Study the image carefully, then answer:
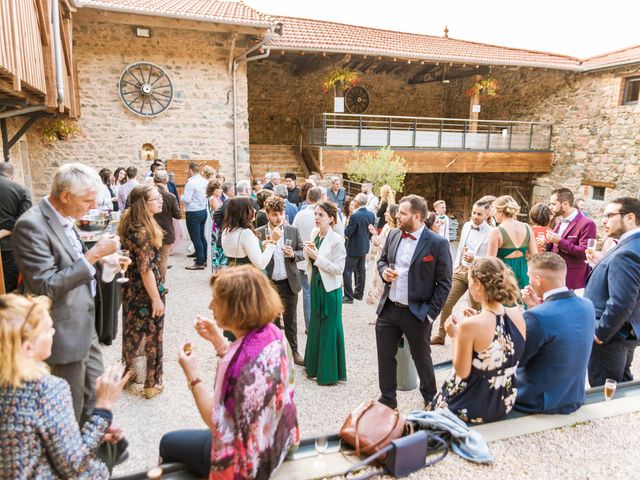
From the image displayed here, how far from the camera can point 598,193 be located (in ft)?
45.8

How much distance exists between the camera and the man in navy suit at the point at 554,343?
2721mm

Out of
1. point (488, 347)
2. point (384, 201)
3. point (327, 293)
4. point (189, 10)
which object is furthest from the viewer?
point (189, 10)

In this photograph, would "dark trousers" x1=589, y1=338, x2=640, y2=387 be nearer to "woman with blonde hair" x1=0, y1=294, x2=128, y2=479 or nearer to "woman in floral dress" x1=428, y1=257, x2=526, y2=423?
"woman in floral dress" x1=428, y1=257, x2=526, y2=423

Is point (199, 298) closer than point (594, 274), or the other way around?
point (594, 274)

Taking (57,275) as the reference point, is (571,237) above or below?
below

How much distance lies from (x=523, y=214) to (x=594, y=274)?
14.3m

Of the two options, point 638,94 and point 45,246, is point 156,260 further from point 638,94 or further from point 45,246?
point 638,94

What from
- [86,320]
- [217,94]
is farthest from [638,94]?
[86,320]

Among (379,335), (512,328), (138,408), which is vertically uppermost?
(512,328)

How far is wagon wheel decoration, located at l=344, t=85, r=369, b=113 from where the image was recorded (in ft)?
58.0

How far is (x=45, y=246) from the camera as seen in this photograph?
2.30 m

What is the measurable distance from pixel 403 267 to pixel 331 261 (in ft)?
2.69

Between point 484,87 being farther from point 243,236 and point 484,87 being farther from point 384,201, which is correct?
point 243,236

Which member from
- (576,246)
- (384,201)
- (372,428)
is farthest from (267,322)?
(384,201)
